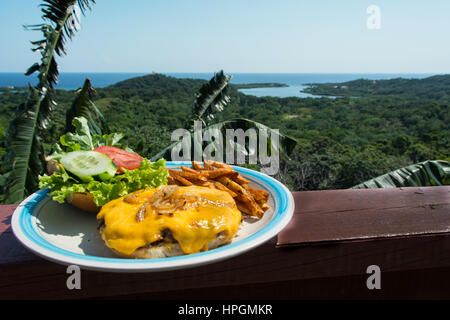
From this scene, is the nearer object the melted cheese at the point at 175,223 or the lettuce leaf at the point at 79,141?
the melted cheese at the point at 175,223

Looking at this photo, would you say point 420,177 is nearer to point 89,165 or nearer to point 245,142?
point 245,142

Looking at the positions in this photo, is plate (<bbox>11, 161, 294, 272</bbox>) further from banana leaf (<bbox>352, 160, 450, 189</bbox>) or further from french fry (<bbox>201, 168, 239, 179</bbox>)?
banana leaf (<bbox>352, 160, 450, 189</bbox>)

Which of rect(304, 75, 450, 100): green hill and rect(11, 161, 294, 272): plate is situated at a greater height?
rect(304, 75, 450, 100): green hill

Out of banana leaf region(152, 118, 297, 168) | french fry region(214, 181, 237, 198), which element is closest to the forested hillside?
banana leaf region(152, 118, 297, 168)

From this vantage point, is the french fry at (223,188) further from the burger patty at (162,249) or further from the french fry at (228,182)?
the burger patty at (162,249)

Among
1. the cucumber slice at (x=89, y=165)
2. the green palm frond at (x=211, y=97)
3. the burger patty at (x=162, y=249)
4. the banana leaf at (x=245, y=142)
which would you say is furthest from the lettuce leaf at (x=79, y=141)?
the green palm frond at (x=211, y=97)

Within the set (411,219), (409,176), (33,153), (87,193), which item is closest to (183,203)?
(87,193)

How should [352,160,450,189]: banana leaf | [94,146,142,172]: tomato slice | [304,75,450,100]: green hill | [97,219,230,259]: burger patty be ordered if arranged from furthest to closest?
[304,75,450,100]: green hill < [352,160,450,189]: banana leaf < [94,146,142,172]: tomato slice < [97,219,230,259]: burger patty

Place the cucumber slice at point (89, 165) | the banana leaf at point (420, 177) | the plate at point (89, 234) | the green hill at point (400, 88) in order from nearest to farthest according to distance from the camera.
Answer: the plate at point (89, 234)
the cucumber slice at point (89, 165)
the banana leaf at point (420, 177)
the green hill at point (400, 88)
